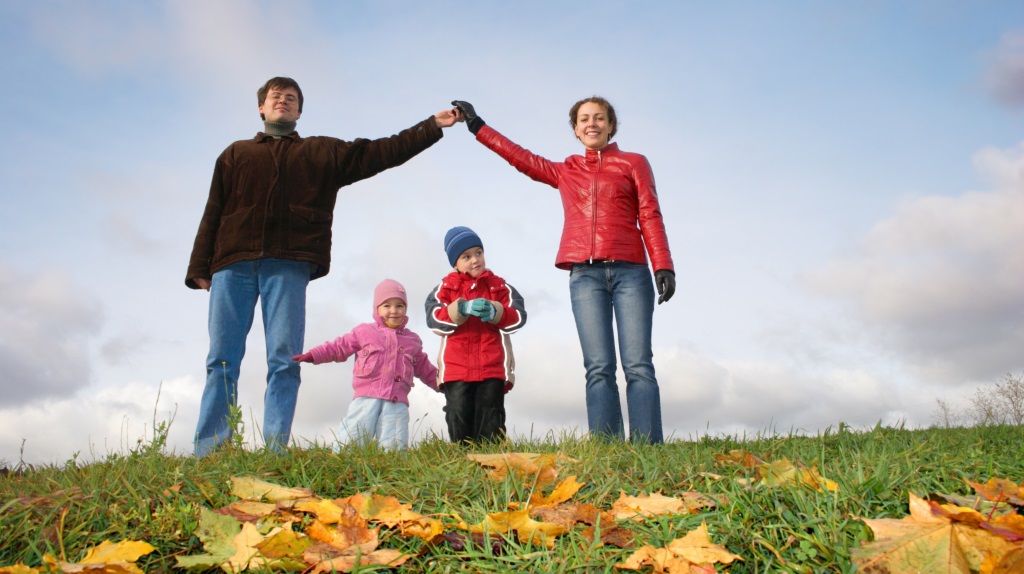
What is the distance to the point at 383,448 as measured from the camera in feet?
14.8

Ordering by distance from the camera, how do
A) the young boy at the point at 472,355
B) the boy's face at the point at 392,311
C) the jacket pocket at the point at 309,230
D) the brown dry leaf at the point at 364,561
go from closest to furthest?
the brown dry leaf at the point at 364,561
the young boy at the point at 472,355
the jacket pocket at the point at 309,230
the boy's face at the point at 392,311

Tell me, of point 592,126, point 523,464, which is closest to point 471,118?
point 592,126

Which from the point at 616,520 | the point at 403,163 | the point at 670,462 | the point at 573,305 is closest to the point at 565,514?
the point at 616,520

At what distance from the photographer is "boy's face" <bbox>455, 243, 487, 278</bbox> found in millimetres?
6371

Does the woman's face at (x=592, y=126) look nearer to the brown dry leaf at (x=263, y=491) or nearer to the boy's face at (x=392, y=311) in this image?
the boy's face at (x=392, y=311)

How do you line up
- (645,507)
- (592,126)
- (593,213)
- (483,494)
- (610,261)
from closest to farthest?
(645,507)
(483,494)
(610,261)
(593,213)
(592,126)

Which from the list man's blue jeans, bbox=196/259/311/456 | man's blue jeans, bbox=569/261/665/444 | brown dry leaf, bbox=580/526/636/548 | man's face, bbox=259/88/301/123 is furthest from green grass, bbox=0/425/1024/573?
man's face, bbox=259/88/301/123

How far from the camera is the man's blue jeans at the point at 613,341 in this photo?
573cm

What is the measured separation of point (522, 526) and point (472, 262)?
3.58 m

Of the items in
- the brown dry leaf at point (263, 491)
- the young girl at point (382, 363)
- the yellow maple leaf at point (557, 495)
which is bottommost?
the yellow maple leaf at point (557, 495)

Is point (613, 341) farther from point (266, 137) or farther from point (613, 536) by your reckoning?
point (266, 137)

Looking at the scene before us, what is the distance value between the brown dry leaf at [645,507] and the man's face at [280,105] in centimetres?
477

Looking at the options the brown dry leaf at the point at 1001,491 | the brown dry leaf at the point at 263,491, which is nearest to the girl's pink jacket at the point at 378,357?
the brown dry leaf at the point at 263,491

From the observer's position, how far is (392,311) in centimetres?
742
